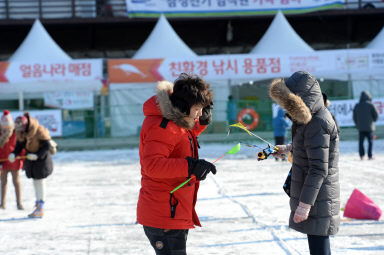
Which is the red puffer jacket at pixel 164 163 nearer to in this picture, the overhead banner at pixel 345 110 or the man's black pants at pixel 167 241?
the man's black pants at pixel 167 241

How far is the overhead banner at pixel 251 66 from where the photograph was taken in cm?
1711

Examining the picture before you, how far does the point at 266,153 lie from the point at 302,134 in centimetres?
31

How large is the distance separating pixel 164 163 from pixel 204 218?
11.2ft

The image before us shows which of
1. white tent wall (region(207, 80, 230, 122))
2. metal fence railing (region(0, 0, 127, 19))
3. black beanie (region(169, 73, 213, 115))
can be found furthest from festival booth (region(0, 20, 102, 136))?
black beanie (region(169, 73, 213, 115))

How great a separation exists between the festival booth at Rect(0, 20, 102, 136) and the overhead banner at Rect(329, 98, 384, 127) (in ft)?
25.5

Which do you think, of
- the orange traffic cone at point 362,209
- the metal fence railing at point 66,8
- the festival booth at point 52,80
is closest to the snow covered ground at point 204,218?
the orange traffic cone at point 362,209

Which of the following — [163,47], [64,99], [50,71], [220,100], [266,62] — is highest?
[163,47]

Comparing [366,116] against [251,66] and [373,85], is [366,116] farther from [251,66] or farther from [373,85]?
[373,85]

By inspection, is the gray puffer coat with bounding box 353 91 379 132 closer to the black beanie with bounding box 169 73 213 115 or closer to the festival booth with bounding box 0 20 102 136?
the festival booth with bounding box 0 20 102 136

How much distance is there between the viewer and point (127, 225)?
576 centimetres

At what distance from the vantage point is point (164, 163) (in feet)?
8.84

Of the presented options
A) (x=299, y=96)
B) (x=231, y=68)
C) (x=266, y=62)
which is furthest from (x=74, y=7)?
(x=299, y=96)

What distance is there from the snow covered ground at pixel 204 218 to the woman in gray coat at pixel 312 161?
144cm

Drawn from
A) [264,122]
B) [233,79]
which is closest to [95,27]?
[233,79]
